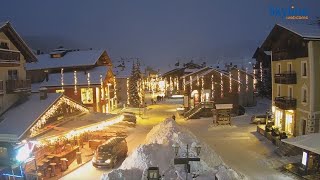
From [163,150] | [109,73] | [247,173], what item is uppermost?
[109,73]

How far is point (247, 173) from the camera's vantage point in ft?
73.1

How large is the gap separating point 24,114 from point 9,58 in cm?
541

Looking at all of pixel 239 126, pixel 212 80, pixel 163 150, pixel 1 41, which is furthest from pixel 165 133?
pixel 212 80

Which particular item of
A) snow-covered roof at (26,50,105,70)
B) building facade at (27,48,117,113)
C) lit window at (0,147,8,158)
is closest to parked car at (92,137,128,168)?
lit window at (0,147,8,158)

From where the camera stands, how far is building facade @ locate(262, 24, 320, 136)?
29375 millimetres

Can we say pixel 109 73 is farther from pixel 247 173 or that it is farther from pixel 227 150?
pixel 247 173

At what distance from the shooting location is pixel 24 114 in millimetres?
25250

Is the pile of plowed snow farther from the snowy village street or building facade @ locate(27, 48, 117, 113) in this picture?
building facade @ locate(27, 48, 117, 113)

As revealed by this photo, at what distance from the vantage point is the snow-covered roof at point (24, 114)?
76.0 feet

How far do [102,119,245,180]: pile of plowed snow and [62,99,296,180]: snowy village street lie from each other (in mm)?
2769

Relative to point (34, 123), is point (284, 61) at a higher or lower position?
higher

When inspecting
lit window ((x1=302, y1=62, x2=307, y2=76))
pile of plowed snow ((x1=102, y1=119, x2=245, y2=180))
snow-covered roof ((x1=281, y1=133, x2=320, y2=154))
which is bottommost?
pile of plowed snow ((x1=102, y1=119, x2=245, y2=180))

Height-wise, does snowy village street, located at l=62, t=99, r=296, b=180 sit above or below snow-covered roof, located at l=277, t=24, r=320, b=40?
below

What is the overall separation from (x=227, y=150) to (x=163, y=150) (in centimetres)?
952
